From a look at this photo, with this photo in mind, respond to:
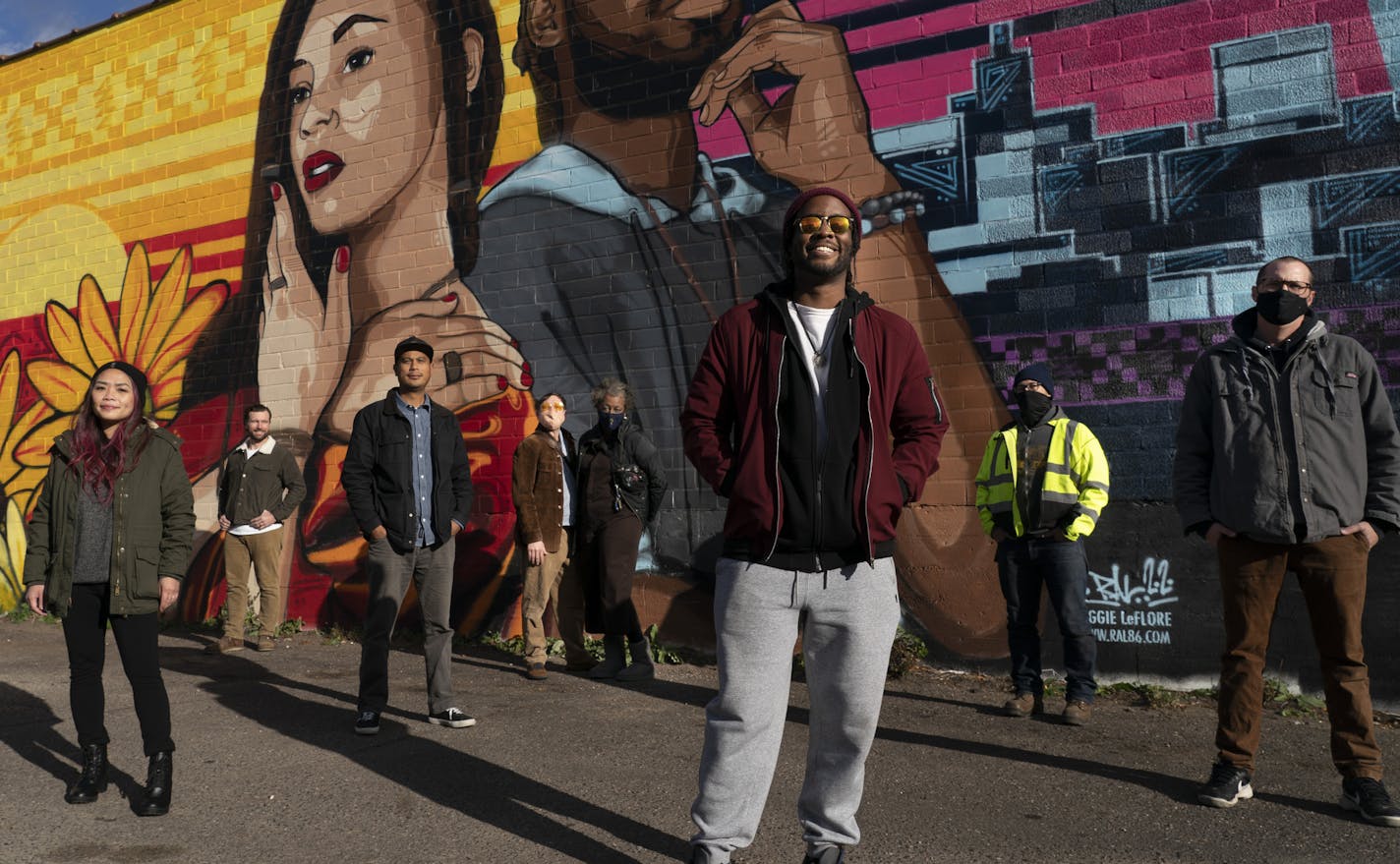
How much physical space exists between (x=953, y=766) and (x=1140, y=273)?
10.6ft

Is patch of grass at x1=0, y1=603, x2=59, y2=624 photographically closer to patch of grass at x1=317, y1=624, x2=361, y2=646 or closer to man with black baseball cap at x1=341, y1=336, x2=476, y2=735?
patch of grass at x1=317, y1=624, x2=361, y2=646

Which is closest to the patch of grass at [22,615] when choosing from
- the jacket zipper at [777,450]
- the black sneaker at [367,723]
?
the black sneaker at [367,723]

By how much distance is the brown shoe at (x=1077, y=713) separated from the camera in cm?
526

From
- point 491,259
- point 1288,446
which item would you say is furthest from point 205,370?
point 1288,446

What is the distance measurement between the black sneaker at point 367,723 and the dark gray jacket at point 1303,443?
12.5ft

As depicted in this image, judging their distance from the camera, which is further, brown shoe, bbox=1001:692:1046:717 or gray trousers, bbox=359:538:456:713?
brown shoe, bbox=1001:692:1046:717

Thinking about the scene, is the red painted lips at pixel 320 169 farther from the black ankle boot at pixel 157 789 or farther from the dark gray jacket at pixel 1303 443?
the dark gray jacket at pixel 1303 443

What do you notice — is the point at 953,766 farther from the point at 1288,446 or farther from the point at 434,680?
the point at 434,680

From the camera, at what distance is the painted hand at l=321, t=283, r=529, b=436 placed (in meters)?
8.27

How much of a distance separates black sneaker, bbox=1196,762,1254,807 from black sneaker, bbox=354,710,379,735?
3.67 metres

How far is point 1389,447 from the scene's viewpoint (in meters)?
3.91

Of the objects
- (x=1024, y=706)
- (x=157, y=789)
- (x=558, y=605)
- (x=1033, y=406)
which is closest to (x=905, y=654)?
(x=1024, y=706)

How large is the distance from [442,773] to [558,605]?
262cm

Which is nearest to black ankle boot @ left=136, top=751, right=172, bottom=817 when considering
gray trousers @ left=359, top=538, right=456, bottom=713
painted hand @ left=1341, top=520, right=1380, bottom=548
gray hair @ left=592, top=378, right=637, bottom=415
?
gray trousers @ left=359, top=538, right=456, bottom=713
